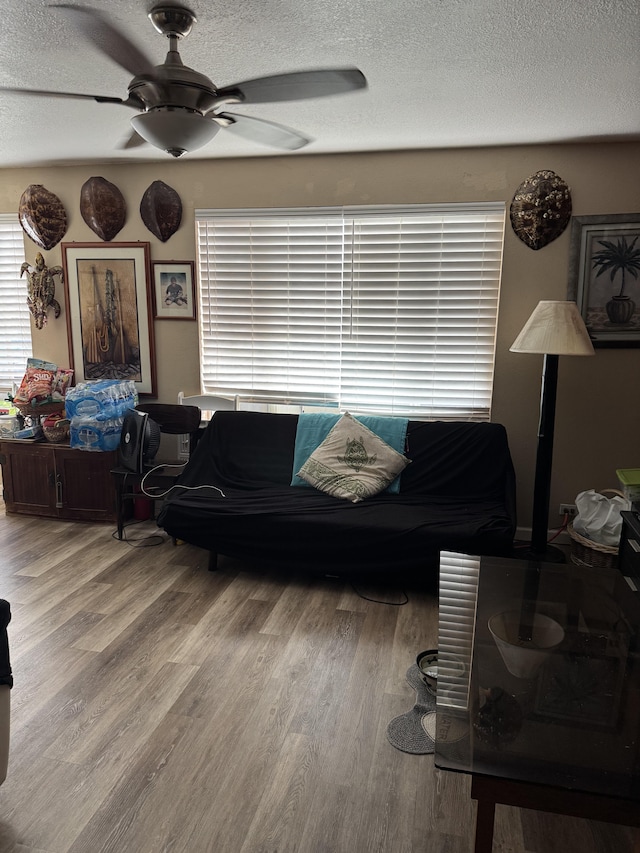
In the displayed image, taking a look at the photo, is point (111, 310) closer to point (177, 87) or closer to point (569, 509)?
point (177, 87)

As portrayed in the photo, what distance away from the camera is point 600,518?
3.33m

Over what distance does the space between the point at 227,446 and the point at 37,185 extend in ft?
7.88

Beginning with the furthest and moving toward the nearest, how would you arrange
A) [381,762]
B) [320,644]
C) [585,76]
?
1. [320,644]
2. [585,76]
3. [381,762]

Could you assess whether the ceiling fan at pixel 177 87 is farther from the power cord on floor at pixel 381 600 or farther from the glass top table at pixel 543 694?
the power cord on floor at pixel 381 600

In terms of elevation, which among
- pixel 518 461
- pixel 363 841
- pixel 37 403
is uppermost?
pixel 37 403

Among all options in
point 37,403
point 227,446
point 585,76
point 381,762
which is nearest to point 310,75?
point 585,76

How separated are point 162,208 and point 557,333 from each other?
2.75m

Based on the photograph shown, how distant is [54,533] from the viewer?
159 inches

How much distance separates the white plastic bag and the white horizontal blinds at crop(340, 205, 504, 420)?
0.86 meters

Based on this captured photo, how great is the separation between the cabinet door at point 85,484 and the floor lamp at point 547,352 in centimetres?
274

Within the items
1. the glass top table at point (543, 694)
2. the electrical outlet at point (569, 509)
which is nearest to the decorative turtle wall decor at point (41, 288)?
the glass top table at point (543, 694)

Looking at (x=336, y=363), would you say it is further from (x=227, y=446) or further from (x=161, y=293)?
(x=161, y=293)

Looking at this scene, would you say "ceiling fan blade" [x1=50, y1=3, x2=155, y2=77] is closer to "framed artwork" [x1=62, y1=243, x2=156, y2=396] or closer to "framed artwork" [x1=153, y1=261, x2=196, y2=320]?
"framed artwork" [x1=153, y1=261, x2=196, y2=320]

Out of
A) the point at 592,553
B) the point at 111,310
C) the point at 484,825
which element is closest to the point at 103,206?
the point at 111,310
